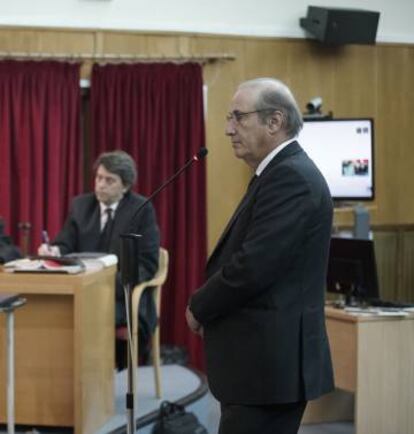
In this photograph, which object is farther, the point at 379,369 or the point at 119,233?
the point at 119,233

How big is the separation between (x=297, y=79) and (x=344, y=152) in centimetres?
75

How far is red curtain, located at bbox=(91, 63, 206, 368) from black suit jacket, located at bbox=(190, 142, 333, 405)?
389 cm

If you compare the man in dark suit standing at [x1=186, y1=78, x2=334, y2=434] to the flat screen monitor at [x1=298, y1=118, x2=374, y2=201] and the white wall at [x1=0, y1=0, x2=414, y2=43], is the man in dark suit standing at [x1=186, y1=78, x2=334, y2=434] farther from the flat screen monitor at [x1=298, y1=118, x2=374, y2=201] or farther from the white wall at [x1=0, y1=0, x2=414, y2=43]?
the white wall at [x1=0, y1=0, x2=414, y2=43]

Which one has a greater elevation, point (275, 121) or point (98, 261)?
point (275, 121)

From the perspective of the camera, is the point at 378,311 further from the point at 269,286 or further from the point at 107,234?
the point at 269,286

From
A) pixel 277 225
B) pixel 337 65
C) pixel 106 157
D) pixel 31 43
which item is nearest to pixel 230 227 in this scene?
pixel 277 225

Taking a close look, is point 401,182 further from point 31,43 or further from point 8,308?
point 8,308

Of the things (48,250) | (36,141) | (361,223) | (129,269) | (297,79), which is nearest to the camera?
(129,269)

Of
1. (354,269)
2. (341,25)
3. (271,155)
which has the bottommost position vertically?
(354,269)

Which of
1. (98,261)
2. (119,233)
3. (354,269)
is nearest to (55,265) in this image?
(98,261)

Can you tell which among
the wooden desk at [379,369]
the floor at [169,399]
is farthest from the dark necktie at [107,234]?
the wooden desk at [379,369]

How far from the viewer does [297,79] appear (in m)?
6.60

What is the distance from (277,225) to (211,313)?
30 centimetres

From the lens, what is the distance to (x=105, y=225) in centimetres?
481
